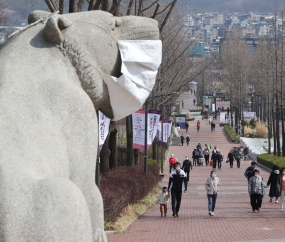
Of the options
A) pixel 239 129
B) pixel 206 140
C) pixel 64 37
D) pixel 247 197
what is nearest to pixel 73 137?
pixel 64 37

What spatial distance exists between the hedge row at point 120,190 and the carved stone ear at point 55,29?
348 inches

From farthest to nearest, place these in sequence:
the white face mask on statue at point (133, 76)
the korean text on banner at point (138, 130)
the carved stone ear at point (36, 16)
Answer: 1. the korean text on banner at point (138, 130)
2. the white face mask on statue at point (133, 76)
3. the carved stone ear at point (36, 16)

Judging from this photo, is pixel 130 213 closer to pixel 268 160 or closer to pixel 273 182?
pixel 273 182

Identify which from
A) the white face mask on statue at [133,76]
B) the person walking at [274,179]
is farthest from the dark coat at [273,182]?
the white face mask on statue at [133,76]

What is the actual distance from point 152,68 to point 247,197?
16443 mm

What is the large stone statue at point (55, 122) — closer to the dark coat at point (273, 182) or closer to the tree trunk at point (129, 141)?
the dark coat at point (273, 182)

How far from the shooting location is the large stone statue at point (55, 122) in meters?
2.52

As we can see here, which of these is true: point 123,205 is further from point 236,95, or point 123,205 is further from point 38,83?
point 236,95

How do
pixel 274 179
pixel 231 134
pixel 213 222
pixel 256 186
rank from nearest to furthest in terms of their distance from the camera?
pixel 213 222
pixel 256 186
pixel 274 179
pixel 231 134

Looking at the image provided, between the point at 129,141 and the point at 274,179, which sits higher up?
the point at 129,141

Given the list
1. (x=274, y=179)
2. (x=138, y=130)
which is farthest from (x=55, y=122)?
(x=138, y=130)

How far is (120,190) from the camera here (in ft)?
43.7

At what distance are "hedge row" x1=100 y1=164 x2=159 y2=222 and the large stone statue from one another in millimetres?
8585

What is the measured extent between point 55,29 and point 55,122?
635 mm
